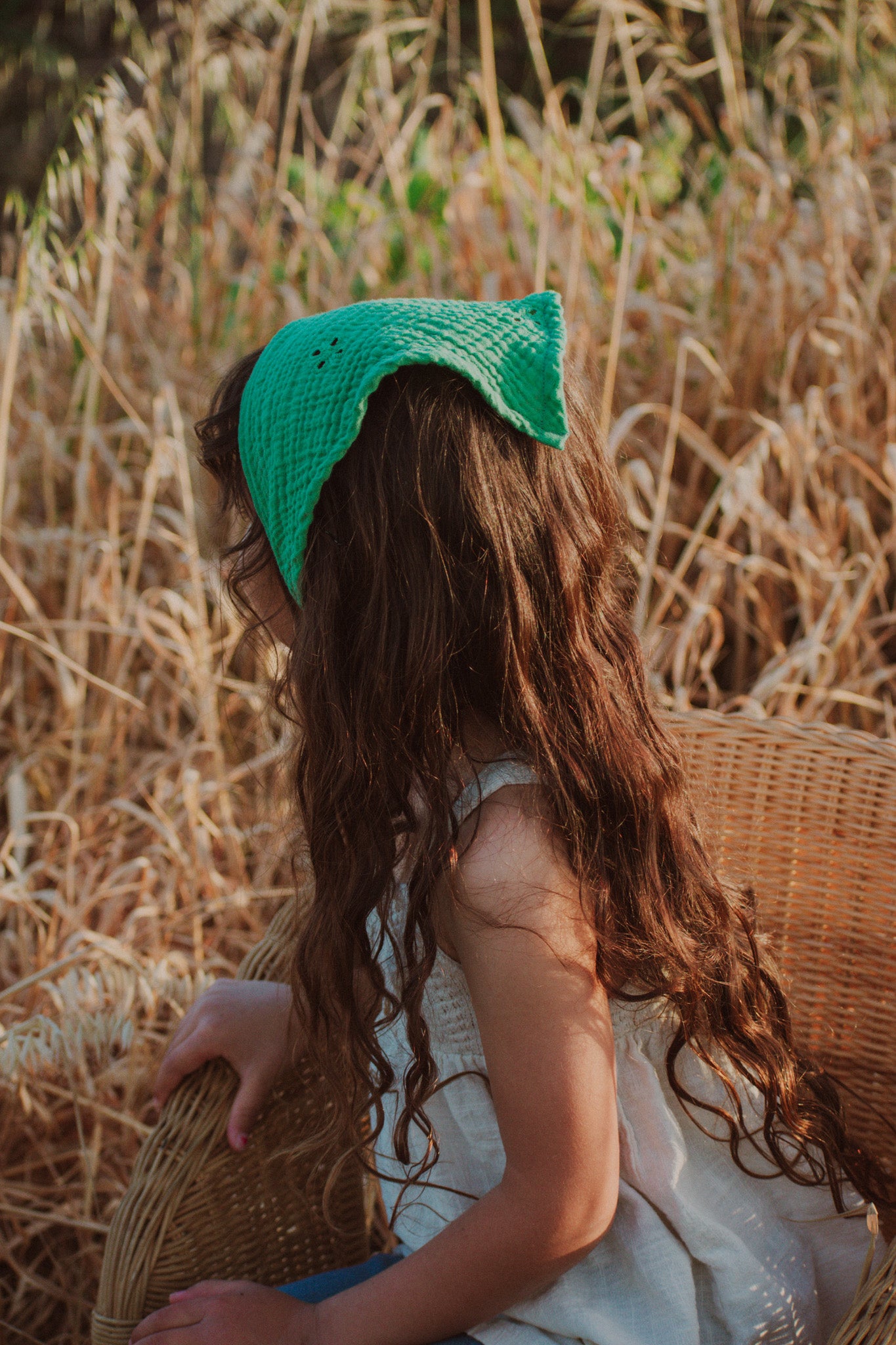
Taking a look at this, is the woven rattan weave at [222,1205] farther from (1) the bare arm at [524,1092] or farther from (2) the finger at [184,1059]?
(1) the bare arm at [524,1092]

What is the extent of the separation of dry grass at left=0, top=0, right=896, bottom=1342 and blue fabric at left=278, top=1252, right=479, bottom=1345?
0.90ft

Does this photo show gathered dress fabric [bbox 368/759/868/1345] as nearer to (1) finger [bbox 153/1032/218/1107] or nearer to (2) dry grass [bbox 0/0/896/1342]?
(1) finger [bbox 153/1032/218/1107]

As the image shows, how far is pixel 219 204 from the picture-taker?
2.41 m

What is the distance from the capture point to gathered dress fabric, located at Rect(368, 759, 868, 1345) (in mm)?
832

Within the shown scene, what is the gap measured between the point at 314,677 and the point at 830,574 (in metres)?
1.07

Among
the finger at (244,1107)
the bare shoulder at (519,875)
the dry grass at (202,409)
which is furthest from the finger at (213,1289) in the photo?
the bare shoulder at (519,875)

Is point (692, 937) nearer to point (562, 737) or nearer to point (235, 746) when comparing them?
point (562, 737)

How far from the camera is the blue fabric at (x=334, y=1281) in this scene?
943mm

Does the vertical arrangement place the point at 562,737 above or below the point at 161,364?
below

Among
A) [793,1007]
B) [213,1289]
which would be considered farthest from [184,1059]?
[793,1007]

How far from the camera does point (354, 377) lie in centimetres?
75

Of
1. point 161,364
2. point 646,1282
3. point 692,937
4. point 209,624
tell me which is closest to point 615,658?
point 692,937

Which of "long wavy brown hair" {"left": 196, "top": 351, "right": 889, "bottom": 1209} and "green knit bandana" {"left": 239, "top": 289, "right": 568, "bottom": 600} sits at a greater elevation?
"green knit bandana" {"left": 239, "top": 289, "right": 568, "bottom": 600}

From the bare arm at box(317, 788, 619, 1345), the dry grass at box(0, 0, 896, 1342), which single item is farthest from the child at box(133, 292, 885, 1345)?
the dry grass at box(0, 0, 896, 1342)
